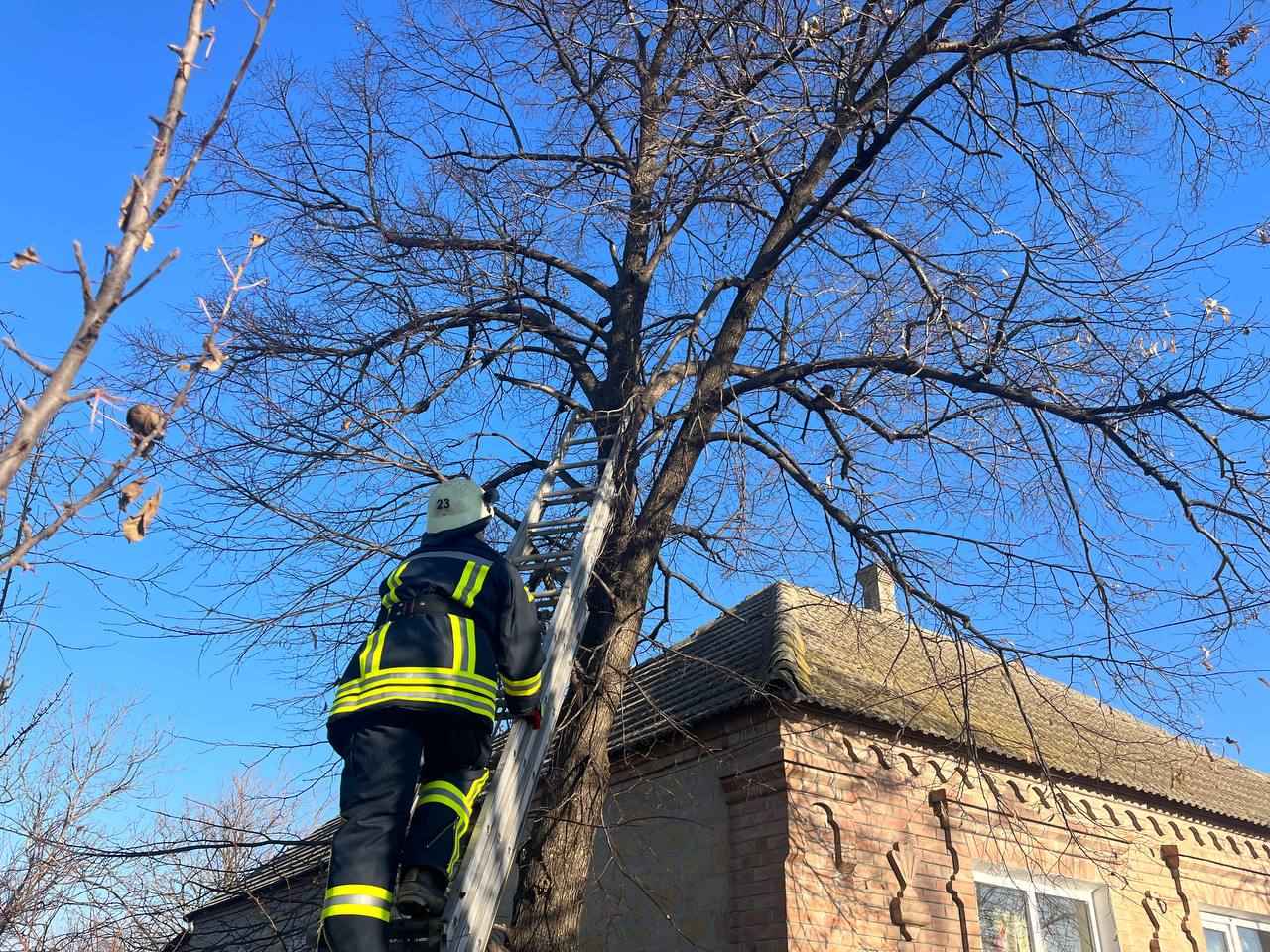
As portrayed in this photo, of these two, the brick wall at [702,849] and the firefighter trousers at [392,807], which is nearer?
the firefighter trousers at [392,807]

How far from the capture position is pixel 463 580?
400cm

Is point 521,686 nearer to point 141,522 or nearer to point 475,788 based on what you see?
point 475,788

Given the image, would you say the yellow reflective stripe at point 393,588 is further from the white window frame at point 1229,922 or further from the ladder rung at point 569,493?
the white window frame at point 1229,922

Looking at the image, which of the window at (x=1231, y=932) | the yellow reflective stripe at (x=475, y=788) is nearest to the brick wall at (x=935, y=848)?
the window at (x=1231, y=932)

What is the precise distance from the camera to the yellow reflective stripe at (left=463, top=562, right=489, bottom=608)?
3.96 meters

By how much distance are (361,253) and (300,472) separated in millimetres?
Answer: 1545

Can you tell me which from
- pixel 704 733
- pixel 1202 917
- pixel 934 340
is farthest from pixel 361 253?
pixel 1202 917

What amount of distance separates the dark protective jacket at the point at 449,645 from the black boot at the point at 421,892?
57 centimetres

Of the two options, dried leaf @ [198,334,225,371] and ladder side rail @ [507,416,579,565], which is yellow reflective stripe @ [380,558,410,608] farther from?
dried leaf @ [198,334,225,371]

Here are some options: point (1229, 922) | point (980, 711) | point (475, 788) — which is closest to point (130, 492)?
point (475, 788)

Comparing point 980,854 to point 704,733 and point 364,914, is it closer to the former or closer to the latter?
point 704,733

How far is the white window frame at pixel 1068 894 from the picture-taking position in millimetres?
8234

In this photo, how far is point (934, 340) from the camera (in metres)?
6.06

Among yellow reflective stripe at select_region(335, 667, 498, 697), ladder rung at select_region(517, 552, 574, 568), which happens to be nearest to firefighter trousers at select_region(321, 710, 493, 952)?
yellow reflective stripe at select_region(335, 667, 498, 697)
